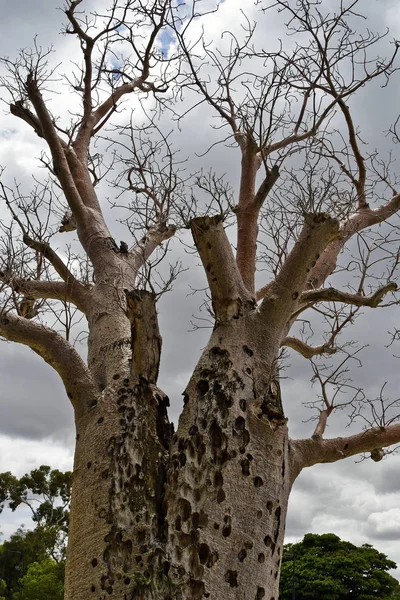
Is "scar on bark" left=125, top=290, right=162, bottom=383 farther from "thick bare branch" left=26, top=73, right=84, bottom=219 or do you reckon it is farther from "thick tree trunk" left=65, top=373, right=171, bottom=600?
"thick bare branch" left=26, top=73, right=84, bottom=219

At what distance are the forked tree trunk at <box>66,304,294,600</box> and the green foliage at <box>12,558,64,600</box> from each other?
62.9ft

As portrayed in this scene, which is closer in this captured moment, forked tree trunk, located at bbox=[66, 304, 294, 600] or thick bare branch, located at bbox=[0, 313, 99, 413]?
forked tree trunk, located at bbox=[66, 304, 294, 600]

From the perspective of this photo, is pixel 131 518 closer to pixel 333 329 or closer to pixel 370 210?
pixel 333 329

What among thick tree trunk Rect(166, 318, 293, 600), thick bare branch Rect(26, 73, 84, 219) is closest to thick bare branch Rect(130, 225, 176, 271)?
thick bare branch Rect(26, 73, 84, 219)

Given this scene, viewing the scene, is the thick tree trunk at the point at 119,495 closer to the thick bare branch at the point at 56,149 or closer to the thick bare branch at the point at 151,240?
the thick bare branch at the point at 151,240

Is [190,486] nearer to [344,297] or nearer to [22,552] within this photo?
[344,297]

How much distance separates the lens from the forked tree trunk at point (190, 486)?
3.56 meters

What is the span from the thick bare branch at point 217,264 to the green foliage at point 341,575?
55.2 feet

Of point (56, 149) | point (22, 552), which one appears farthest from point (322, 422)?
point (22, 552)

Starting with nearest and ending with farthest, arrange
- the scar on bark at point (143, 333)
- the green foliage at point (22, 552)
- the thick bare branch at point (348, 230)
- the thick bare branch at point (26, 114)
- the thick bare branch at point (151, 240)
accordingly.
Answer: the scar on bark at point (143, 333) < the thick bare branch at point (348, 230) < the thick bare branch at point (151, 240) < the thick bare branch at point (26, 114) < the green foliage at point (22, 552)

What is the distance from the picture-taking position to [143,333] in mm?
4340

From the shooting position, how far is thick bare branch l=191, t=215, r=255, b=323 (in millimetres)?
4555

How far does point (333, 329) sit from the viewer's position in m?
6.52

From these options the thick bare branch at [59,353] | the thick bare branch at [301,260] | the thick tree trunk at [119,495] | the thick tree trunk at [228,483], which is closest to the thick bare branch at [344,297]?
the thick bare branch at [301,260]
